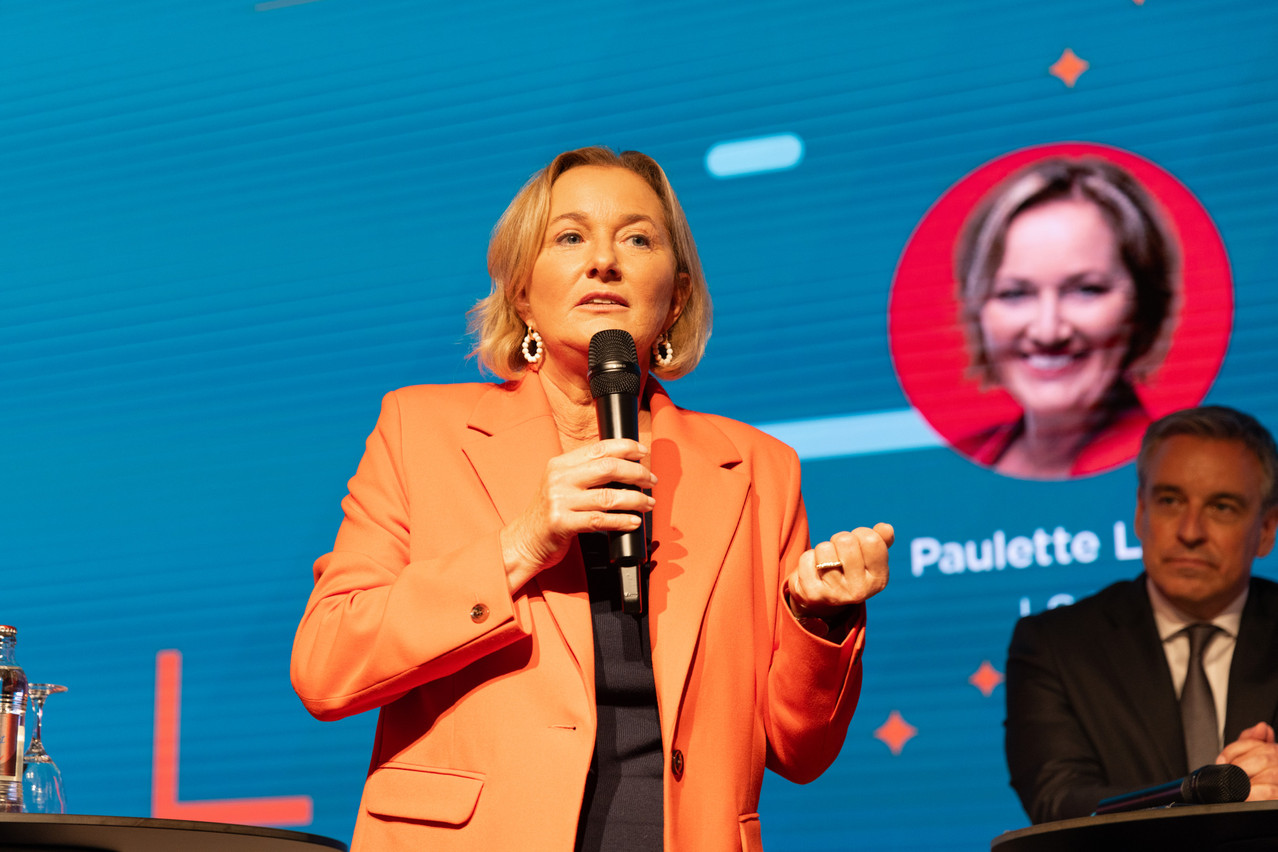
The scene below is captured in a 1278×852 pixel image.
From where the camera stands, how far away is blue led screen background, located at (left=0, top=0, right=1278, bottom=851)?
3.09m

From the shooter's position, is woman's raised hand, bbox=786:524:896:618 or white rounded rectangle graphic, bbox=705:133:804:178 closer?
woman's raised hand, bbox=786:524:896:618

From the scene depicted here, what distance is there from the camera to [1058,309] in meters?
3.20

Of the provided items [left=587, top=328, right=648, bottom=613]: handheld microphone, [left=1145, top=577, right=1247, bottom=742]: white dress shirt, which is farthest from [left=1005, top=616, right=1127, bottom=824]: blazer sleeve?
[left=587, top=328, right=648, bottom=613]: handheld microphone

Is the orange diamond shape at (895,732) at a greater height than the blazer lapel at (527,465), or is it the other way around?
the blazer lapel at (527,465)

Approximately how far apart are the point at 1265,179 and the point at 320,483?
243 centimetres

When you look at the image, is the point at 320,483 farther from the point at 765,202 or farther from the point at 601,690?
the point at 601,690

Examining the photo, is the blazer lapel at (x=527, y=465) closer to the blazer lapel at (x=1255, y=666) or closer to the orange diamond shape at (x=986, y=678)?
the orange diamond shape at (x=986, y=678)

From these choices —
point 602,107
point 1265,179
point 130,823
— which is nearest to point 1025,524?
point 1265,179

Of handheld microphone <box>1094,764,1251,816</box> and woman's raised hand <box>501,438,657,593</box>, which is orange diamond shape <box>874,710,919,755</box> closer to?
handheld microphone <box>1094,764,1251,816</box>

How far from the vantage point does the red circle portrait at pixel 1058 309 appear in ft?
10.2

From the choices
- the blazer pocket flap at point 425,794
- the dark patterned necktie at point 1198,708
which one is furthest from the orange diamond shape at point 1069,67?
the blazer pocket flap at point 425,794

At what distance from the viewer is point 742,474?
1962 mm

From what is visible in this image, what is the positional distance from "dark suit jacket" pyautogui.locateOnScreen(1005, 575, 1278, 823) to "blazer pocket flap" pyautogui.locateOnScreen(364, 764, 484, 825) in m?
1.70

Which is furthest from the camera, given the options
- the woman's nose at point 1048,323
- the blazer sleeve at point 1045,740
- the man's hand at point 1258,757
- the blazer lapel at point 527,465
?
the woman's nose at point 1048,323
